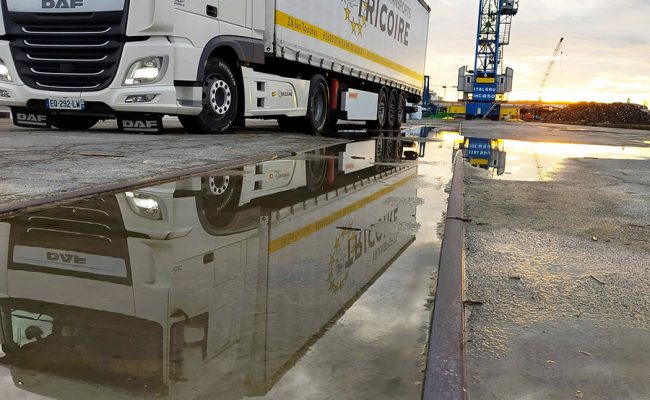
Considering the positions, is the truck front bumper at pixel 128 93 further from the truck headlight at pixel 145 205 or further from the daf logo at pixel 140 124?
the truck headlight at pixel 145 205

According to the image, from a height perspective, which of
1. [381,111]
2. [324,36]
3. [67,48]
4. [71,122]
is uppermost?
[324,36]

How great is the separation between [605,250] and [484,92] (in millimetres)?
46613

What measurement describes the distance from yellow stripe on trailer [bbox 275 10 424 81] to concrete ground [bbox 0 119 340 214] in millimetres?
2528

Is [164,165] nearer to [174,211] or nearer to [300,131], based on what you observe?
[174,211]

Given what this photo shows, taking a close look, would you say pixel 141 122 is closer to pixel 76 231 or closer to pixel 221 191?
pixel 221 191

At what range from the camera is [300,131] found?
13703 millimetres

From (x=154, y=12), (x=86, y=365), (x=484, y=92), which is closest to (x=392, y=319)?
(x=86, y=365)

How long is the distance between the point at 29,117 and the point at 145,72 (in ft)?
8.81

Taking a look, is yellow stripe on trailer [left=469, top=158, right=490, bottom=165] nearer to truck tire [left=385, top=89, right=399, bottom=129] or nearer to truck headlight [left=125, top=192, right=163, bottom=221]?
truck headlight [left=125, top=192, right=163, bottom=221]

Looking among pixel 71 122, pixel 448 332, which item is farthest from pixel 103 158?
pixel 71 122

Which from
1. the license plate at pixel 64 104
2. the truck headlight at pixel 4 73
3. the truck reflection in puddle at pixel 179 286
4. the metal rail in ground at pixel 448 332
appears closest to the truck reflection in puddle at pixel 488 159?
the truck reflection in puddle at pixel 179 286

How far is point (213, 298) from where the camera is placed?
230 centimetres

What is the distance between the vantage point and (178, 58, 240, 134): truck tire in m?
9.08

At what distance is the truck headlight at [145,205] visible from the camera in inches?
145
